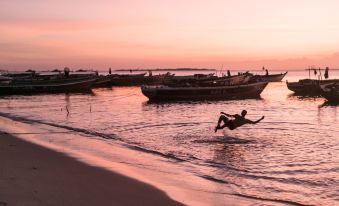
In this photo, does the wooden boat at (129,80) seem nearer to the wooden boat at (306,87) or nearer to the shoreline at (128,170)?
the wooden boat at (306,87)

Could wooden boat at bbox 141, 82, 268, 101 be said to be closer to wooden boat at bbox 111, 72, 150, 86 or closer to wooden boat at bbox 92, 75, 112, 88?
wooden boat at bbox 92, 75, 112, 88

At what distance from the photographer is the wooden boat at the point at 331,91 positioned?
136 ft

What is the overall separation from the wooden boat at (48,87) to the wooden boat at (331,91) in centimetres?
3238

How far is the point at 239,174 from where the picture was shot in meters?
11.7

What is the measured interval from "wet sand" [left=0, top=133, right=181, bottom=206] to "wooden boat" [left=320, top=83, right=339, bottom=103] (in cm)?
3482

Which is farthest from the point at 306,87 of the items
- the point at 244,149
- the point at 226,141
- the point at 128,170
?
the point at 128,170

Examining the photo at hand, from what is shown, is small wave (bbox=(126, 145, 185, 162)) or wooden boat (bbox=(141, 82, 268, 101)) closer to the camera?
small wave (bbox=(126, 145, 185, 162))

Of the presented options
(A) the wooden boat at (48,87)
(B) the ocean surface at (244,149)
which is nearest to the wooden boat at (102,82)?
(A) the wooden boat at (48,87)

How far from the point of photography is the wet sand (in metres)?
7.40

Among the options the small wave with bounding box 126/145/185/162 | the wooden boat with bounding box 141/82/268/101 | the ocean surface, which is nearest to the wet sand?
the ocean surface

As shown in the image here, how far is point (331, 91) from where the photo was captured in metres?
41.6

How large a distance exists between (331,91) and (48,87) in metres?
35.7

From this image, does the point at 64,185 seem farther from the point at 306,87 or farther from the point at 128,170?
the point at 306,87

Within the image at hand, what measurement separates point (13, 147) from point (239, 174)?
23.1 feet
